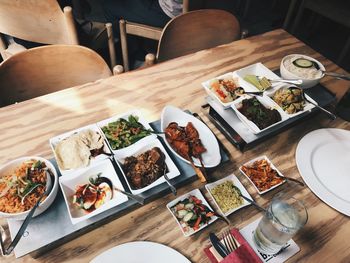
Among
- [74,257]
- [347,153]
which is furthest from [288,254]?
[74,257]

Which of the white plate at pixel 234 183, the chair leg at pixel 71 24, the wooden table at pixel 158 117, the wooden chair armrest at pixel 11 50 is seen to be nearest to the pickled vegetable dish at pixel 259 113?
the wooden table at pixel 158 117

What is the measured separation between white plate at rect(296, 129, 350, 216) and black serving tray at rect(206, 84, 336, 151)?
0.11 m

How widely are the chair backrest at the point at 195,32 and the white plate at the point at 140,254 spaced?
4.31ft

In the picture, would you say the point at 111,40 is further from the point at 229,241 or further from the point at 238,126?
the point at 229,241

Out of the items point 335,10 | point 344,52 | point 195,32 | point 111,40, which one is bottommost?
point 344,52

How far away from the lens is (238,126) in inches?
53.7

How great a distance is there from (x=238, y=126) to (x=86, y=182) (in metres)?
0.75

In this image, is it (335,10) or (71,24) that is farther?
(335,10)

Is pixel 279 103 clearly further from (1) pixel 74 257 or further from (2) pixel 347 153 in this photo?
(1) pixel 74 257

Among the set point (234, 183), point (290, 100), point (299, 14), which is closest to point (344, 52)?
point (299, 14)

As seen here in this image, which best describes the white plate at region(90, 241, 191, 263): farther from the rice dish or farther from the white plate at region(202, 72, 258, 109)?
the white plate at region(202, 72, 258, 109)

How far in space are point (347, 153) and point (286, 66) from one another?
1.92 feet

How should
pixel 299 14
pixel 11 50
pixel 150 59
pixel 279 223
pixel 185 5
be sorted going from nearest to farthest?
pixel 279 223, pixel 150 59, pixel 11 50, pixel 185 5, pixel 299 14

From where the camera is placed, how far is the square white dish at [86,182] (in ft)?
3.24
